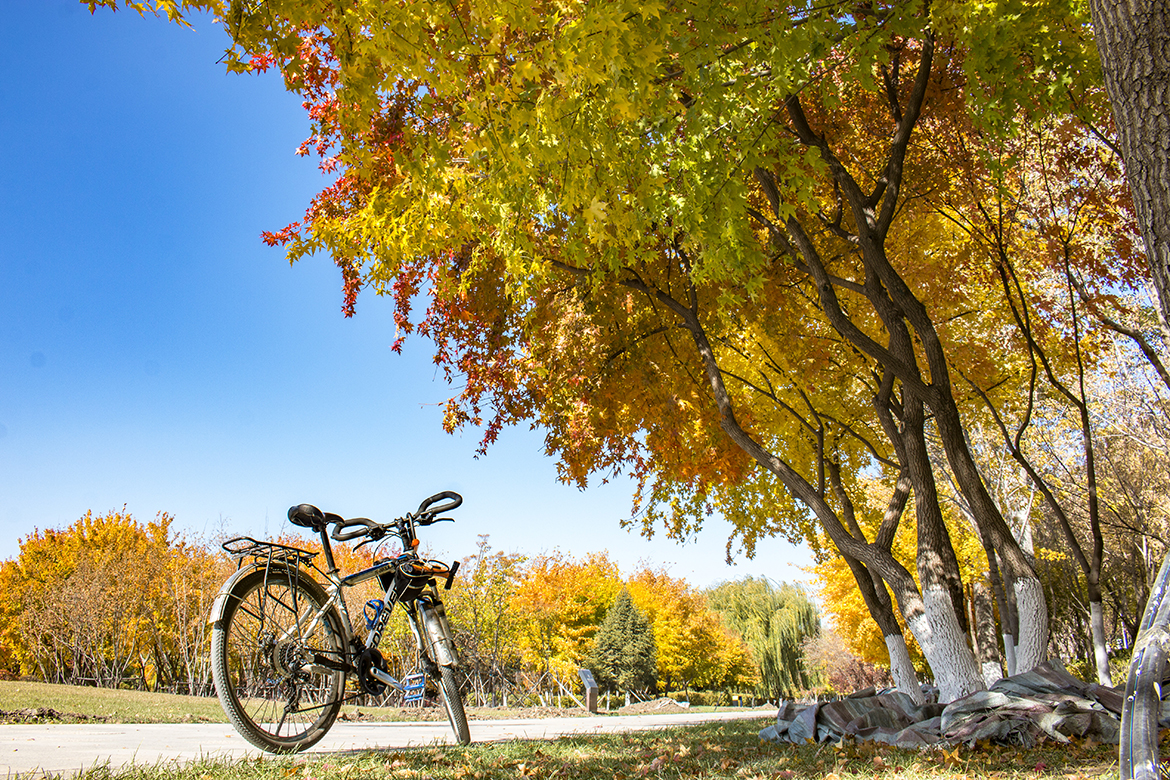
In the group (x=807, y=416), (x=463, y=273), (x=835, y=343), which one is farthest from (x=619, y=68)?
(x=807, y=416)

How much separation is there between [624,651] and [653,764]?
90.6 ft

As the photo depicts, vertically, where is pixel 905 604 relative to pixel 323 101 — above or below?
below

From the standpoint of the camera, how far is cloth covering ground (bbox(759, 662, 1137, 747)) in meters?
4.60

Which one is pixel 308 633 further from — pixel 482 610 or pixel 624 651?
pixel 624 651

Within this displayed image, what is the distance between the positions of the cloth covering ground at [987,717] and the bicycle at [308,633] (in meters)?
3.15

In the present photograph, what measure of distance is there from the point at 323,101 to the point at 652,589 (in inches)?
1413

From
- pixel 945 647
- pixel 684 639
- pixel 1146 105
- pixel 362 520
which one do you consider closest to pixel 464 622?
pixel 684 639

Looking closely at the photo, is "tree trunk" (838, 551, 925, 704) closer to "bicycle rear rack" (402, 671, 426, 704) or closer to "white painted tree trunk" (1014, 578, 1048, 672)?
"white painted tree trunk" (1014, 578, 1048, 672)

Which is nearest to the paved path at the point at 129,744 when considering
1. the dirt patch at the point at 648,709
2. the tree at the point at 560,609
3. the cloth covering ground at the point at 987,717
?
the cloth covering ground at the point at 987,717

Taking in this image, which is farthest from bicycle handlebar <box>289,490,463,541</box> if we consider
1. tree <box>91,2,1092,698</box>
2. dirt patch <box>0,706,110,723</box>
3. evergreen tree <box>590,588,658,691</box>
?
evergreen tree <box>590,588,658,691</box>

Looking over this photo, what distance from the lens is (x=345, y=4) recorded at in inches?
153

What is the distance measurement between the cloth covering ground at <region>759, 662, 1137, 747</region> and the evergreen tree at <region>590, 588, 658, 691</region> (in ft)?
81.9

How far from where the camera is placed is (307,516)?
3.69 m

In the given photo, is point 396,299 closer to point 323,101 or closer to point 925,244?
point 323,101
